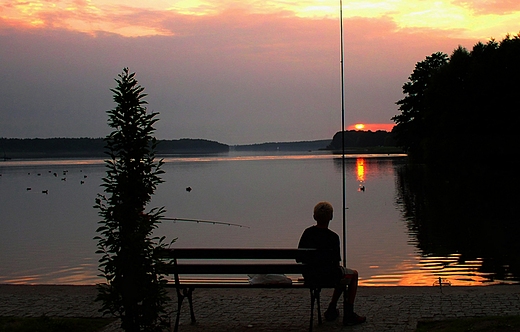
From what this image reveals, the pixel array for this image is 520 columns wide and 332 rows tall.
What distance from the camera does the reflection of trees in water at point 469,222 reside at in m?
15.8

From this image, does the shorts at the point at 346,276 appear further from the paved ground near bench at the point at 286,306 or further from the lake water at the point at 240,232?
the lake water at the point at 240,232

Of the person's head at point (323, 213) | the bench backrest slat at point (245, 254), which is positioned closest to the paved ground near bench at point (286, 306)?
the bench backrest slat at point (245, 254)

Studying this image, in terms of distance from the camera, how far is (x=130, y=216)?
5.88 metres

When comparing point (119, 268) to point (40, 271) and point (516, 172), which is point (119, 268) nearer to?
point (40, 271)

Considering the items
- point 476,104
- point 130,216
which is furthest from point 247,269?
point 476,104

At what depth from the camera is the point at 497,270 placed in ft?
45.1

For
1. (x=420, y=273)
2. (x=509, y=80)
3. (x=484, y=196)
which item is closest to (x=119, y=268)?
(x=420, y=273)

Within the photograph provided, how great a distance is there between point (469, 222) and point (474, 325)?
1696 centimetres

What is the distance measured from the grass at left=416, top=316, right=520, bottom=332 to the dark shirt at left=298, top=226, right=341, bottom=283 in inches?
41.9

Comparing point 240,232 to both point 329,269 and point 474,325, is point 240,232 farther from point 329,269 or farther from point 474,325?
point 474,325

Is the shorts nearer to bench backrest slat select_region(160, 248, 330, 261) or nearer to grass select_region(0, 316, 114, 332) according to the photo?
bench backrest slat select_region(160, 248, 330, 261)

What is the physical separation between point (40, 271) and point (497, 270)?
10.2m

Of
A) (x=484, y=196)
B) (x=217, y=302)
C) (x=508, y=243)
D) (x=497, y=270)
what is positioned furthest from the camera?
(x=484, y=196)

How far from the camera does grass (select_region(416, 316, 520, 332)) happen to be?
20.9 feet
